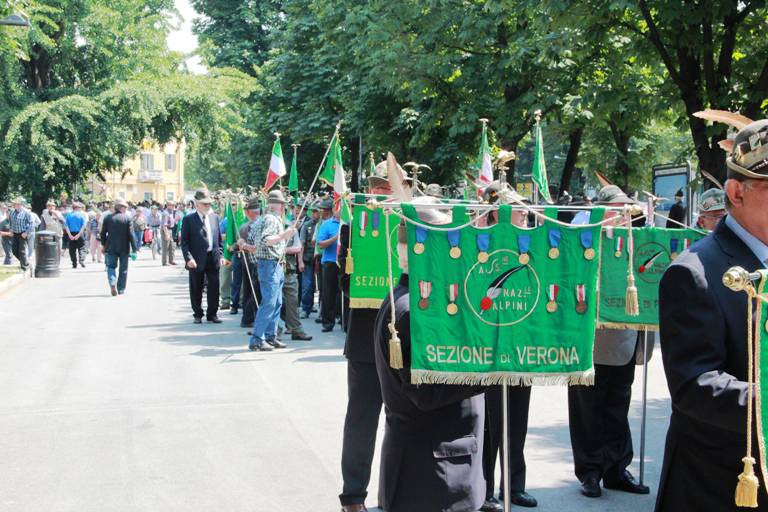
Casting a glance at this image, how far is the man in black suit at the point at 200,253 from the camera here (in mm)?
15641

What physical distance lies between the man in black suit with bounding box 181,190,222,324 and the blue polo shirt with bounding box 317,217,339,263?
240 cm

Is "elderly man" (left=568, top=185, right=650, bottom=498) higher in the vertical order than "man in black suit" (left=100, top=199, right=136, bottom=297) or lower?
lower

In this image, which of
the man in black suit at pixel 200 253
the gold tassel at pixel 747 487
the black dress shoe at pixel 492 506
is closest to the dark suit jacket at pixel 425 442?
the gold tassel at pixel 747 487

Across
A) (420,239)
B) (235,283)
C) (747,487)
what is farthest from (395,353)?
(235,283)

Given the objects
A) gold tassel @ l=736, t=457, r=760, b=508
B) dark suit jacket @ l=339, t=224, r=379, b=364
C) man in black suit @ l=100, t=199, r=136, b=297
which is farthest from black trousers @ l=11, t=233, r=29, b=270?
gold tassel @ l=736, t=457, r=760, b=508

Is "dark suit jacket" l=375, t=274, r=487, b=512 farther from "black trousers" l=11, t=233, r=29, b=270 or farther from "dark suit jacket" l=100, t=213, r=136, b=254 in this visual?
"black trousers" l=11, t=233, r=29, b=270

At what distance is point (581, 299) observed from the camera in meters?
3.94

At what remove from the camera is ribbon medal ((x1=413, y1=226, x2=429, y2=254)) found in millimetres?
3789

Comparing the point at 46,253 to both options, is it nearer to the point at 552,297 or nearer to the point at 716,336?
the point at 552,297

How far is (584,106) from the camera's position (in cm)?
1548

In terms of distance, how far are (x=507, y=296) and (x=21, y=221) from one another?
24.2 metres

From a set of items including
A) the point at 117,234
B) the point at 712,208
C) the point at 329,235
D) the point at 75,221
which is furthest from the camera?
the point at 75,221

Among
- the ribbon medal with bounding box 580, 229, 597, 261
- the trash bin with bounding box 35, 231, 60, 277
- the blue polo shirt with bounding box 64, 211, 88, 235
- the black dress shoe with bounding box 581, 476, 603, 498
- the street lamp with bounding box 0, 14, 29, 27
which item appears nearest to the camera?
the ribbon medal with bounding box 580, 229, 597, 261

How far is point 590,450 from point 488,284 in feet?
9.44
